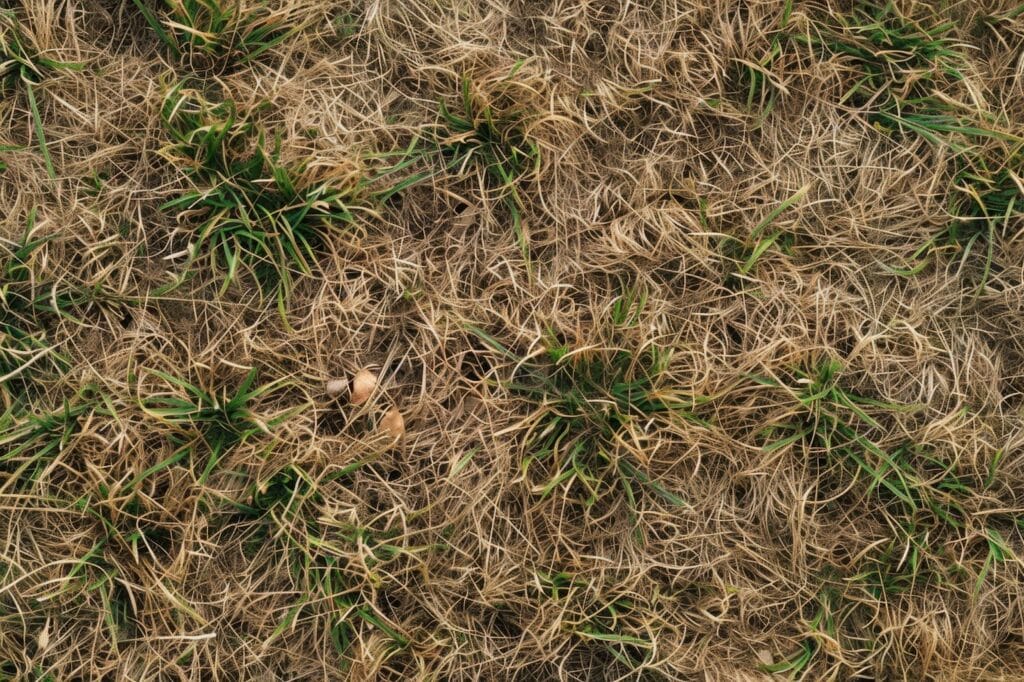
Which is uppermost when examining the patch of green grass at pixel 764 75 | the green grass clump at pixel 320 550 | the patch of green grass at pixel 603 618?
the patch of green grass at pixel 764 75

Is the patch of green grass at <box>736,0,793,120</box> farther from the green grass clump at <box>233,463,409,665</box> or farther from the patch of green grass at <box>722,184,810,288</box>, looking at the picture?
the green grass clump at <box>233,463,409,665</box>

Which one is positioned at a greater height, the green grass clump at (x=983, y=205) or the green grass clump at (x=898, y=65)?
the green grass clump at (x=898, y=65)

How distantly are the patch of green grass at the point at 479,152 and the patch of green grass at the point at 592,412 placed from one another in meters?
0.33

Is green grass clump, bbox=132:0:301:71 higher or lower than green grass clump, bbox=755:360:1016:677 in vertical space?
higher

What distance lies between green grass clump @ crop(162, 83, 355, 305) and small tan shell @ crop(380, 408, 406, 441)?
379 mm

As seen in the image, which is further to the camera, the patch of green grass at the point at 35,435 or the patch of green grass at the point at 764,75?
the patch of green grass at the point at 764,75

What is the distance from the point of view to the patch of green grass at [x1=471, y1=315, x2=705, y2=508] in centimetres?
203

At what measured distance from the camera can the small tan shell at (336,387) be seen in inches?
81.0

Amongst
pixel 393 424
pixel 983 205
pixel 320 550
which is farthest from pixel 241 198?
pixel 983 205

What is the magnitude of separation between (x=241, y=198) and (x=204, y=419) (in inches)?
21.9

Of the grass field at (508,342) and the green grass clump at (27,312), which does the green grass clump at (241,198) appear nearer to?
the grass field at (508,342)

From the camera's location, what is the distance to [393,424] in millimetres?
2053

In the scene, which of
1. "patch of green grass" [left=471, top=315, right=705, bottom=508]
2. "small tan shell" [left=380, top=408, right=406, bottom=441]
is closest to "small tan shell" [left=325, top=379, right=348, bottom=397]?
"small tan shell" [left=380, top=408, right=406, bottom=441]

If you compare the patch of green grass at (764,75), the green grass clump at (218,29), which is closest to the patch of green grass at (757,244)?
the patch of green grass at (764,75)
